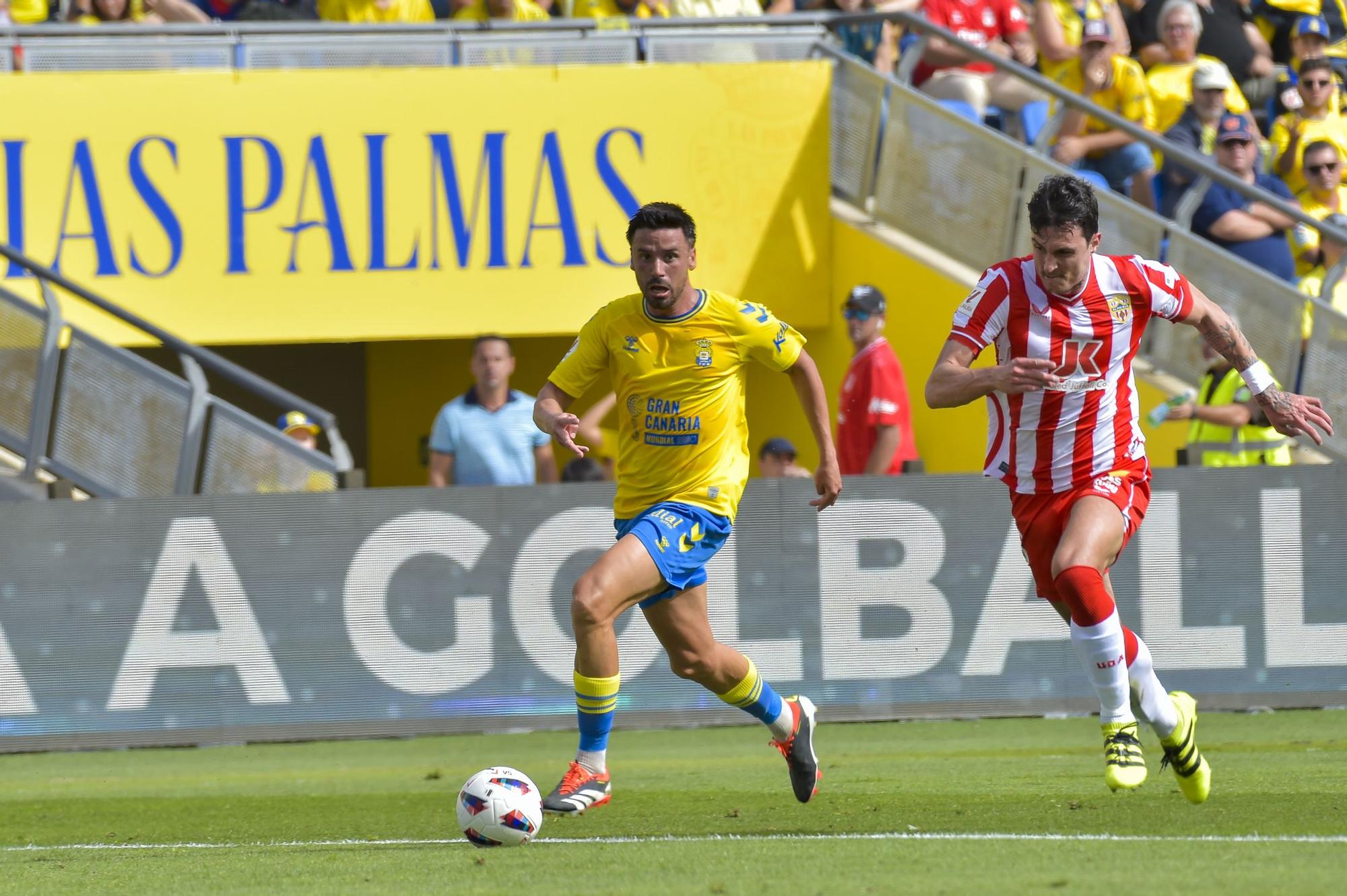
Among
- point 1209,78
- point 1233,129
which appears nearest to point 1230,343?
point 1233,129

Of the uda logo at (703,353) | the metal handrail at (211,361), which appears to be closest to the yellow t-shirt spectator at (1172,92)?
Answer: the metal handrail at (211,361)

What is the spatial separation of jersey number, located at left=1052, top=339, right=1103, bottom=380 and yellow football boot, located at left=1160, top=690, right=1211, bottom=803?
4.02 feet

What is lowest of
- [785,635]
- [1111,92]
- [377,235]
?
[785,635]

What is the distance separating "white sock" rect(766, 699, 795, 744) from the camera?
7484 millimetres

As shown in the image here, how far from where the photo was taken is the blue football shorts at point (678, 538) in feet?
23.2

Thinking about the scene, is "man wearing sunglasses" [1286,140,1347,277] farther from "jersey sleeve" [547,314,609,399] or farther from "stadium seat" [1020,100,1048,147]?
"jersey sleeve" [547,314,609,399]

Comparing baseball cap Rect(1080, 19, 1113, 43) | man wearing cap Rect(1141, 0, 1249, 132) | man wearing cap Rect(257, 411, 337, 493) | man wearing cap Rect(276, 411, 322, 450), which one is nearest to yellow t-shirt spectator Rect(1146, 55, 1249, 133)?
man wearing cap Rect(1141, 0, 1249, 132)

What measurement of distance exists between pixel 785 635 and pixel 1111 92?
6653 millimetres

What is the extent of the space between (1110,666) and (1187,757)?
438 millimetres

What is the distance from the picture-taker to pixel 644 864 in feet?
19.4

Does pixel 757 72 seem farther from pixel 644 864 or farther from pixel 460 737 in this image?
pixel 644 864

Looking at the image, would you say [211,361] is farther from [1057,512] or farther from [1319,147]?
[1319,147]

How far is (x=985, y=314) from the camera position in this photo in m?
6.80

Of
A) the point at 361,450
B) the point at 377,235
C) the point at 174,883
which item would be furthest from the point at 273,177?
the point at 174,883
